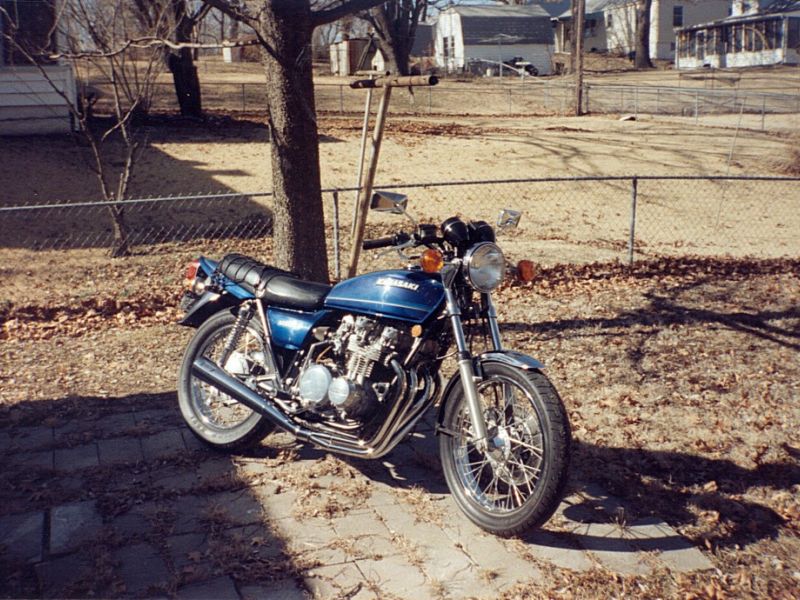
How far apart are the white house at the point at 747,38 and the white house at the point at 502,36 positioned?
9.16m

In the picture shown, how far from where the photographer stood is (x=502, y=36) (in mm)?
53562

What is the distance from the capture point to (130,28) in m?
11.6

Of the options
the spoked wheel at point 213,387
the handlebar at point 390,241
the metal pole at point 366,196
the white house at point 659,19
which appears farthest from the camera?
the white house at point 659,19

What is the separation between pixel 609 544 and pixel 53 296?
21.3 feet

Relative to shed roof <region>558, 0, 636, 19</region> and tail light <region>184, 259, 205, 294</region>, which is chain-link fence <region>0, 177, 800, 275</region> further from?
shed roof <region>558, 0, 636, 19</region>

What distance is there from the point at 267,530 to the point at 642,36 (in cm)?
5213

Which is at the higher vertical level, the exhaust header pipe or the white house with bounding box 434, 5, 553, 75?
the white house with bounding box 434, 5, 553, 75

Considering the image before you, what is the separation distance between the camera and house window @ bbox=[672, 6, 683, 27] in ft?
200

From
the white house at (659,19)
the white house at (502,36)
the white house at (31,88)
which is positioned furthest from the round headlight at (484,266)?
the white house at (659,19)

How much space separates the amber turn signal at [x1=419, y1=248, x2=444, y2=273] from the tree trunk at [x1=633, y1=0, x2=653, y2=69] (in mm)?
50798

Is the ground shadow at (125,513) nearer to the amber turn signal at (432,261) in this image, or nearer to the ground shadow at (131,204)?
the amber turn signal at (432,261)

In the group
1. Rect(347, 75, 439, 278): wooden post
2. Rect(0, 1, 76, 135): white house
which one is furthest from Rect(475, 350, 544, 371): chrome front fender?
Rect(0, 1, 76, 135): white house

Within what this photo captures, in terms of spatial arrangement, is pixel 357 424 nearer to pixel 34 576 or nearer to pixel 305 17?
pixel 34 576

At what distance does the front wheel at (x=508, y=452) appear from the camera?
12.2ft
